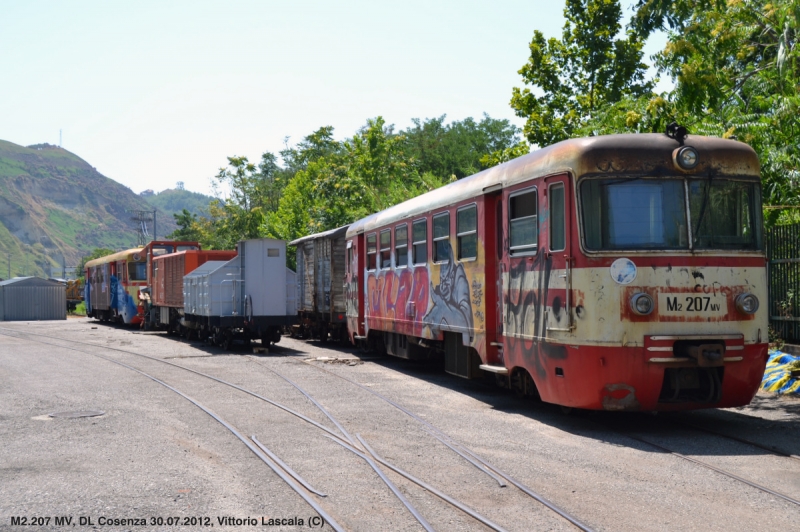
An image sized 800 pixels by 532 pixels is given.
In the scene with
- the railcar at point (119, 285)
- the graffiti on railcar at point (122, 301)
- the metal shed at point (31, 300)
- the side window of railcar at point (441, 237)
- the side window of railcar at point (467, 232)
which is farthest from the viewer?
the metal shed at point (31, 300)

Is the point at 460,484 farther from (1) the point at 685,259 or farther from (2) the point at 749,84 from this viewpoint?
(2) the point at 749,84

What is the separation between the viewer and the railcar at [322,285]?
22.9 m

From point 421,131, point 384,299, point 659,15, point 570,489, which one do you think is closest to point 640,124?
point 659,15

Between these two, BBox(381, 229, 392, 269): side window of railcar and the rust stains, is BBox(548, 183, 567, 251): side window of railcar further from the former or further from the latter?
BBox(381, 229, 392, 269): side window of railcar

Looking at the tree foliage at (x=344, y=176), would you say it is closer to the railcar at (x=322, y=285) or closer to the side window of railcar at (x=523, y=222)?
the railcar at (x=322, y=285)

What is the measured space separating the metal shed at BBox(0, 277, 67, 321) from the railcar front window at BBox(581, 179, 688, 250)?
48.5 metres

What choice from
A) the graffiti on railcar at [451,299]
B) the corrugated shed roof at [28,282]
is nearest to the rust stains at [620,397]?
the graffiti on railcar at [451,299]

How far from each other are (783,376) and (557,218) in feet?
17.5

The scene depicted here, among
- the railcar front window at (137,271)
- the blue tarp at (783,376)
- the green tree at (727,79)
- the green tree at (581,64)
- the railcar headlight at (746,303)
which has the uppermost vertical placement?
the green tree at (581,64)

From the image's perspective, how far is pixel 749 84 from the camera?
1473 cm

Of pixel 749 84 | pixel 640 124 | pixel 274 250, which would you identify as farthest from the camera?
pixel 274 250

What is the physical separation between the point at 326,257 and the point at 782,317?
39.8 feet

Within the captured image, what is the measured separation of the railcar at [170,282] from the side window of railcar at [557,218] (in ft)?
61.3

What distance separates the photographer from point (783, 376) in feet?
42.9
